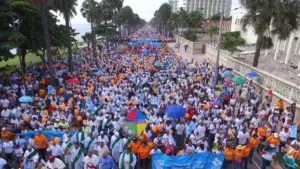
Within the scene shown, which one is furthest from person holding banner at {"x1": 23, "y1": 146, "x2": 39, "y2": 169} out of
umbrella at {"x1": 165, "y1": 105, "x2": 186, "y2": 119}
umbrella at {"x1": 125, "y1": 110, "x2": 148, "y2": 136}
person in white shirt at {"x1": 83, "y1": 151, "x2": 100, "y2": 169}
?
umbrella at {"x1": 165, "y1": 105, "x2": 186, "y2": 119}

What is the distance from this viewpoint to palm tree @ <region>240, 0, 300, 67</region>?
20.0 m

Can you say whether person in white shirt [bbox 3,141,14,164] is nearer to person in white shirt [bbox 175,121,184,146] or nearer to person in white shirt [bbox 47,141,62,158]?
person in white shirt [bbox 47,141,62,158]

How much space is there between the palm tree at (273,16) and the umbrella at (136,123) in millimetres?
14220

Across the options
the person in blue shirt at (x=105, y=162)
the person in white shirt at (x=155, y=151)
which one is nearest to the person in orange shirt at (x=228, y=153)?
the person in white shirt at (x=155, y=151)

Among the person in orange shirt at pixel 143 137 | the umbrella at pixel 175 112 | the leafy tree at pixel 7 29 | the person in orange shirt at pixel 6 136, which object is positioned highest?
the leafy tree at pixel 7 29

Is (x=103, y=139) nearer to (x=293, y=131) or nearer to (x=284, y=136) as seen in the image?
(x=284, y=136)

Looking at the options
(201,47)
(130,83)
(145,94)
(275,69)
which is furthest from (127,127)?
(201,47)

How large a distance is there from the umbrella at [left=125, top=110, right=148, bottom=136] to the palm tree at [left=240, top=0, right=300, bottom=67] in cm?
1422

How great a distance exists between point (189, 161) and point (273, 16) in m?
16.1

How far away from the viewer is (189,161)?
8.67 m

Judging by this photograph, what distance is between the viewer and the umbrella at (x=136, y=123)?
1048 cm

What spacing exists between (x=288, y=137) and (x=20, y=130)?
34.3 ft

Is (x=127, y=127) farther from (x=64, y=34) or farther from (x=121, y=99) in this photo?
(x=64, y=34)

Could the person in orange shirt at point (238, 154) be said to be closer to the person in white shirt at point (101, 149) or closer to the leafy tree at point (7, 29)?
the person in white shirt at point (101, 149)
